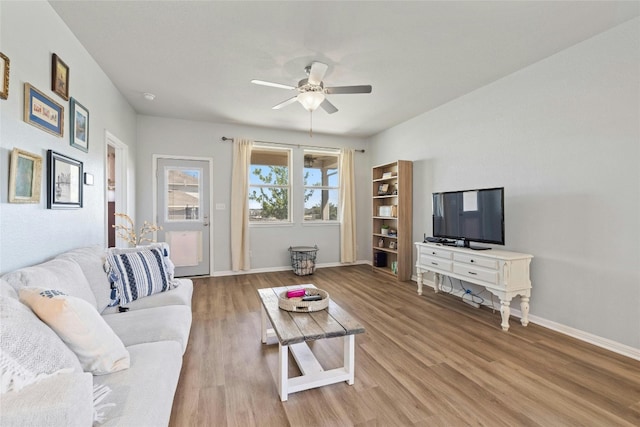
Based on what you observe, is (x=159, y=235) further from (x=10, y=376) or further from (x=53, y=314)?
(x=10, y=376)

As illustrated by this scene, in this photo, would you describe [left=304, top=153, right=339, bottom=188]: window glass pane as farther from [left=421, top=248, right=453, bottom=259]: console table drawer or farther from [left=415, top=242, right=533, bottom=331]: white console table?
[left=415, top=242, right=533, bottom=331]: white console table

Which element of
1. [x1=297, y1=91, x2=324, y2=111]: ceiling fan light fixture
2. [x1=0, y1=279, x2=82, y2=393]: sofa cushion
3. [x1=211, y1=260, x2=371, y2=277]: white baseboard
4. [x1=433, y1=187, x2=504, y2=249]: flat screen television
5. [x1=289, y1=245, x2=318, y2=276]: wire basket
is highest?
[x1=297, y1=91, x2=324, y2=111]: ceiling fan light fixture

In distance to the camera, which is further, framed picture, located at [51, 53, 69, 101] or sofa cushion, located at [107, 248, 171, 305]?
sofa cushion, located at [107, 248, 171, 305]

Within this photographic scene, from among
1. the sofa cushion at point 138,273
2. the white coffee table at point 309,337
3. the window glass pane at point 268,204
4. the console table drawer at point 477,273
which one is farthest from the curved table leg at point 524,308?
the window glass pane at point 268,204

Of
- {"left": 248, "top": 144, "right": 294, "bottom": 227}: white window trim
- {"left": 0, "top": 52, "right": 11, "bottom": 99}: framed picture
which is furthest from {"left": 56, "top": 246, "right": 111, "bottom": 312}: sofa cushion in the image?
{"left": 248, "top": 144, "right": 294, "bottom": 227}: white window trim

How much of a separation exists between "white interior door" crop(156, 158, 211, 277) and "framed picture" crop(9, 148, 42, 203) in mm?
2819

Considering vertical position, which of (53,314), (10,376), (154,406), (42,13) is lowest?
(154,406)

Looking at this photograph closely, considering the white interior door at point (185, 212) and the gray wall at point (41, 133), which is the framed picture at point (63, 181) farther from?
the white interior door at point (185, 212)

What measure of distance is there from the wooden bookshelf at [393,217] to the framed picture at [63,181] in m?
3.91

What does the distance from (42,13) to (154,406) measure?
2.56m

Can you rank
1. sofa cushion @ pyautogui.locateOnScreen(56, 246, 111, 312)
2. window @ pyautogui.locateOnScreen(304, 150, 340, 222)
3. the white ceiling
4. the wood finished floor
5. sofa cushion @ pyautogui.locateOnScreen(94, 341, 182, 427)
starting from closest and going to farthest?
sofa cushion @ pyautogui.locateOnScreen(94, 341, 182, 427) → the wood finished floor → sofa cushion @ pyautogui.locateOnScreen(56, 246, 111, 312) → the white ceiling → window @ pyautogui.locateOnScreen(304, 150, 340, 222)

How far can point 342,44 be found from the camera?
8.15ft

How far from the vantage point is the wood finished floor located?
159 cm

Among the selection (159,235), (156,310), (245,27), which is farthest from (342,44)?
(159,235)
